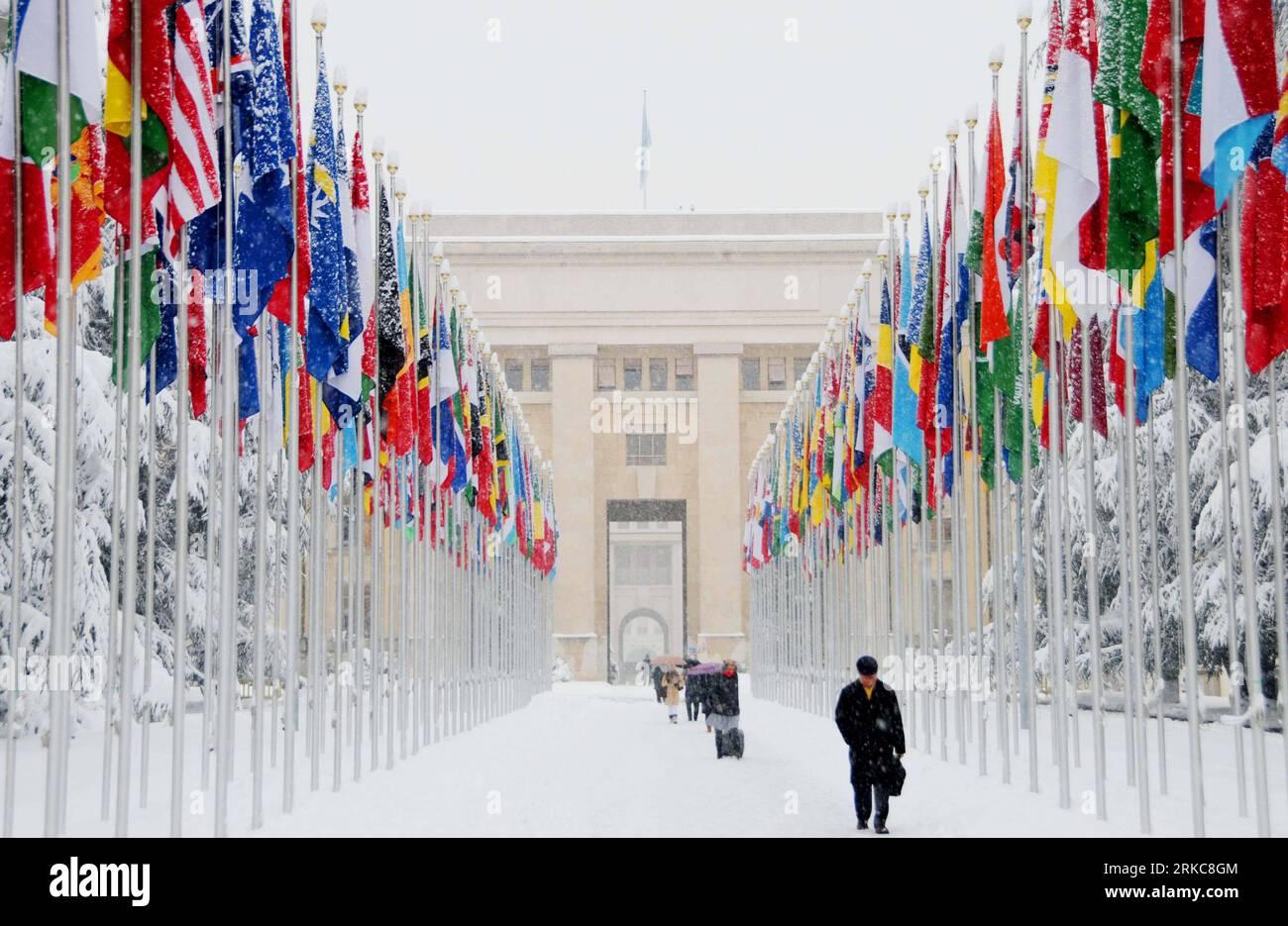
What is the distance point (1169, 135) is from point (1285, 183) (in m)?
0.96

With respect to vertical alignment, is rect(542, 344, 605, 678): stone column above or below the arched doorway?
above

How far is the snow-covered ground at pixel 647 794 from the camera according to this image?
40.6 ft

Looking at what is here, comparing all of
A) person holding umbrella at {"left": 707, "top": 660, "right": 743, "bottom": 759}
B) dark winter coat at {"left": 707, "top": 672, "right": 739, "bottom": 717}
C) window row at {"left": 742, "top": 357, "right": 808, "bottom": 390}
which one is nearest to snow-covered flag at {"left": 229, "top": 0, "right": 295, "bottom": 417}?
dark winter coat at {"left": 707, "top": 672, "right": 739, "bottom": 717}

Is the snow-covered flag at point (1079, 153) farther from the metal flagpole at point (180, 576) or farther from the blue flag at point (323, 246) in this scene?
the metal flagpole at point (180, 576)

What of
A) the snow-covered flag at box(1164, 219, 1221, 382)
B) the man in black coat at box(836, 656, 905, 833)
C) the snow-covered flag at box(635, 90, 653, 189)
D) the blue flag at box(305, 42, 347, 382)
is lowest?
the man in black coat at box(836, 656, 905, 833)

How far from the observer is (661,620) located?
309 feet

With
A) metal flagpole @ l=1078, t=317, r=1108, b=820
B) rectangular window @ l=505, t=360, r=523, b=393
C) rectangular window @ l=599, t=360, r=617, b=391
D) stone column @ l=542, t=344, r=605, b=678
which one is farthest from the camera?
rectangular window @ l=505, t=360, r=523, b=393

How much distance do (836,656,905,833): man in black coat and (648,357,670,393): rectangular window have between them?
179 feet

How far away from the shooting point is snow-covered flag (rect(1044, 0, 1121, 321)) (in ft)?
40.0

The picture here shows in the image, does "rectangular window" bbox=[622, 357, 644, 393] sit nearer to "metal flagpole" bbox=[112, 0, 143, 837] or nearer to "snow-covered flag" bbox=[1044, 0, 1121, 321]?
"snow-covered flag" bbox=[1044, 0, 1121, 321]

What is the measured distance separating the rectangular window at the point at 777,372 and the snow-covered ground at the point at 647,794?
140 ft

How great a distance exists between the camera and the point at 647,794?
650 inches
